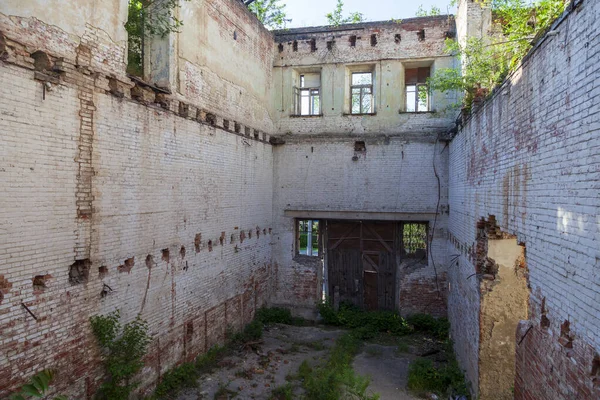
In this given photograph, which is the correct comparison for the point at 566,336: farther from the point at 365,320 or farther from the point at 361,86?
the point at 361,86

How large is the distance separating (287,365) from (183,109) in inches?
228

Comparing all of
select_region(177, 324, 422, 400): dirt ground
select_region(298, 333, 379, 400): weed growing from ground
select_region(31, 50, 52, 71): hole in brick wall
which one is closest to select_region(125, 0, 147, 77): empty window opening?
select_region(31, 50, 52, 71): hole in brick wall

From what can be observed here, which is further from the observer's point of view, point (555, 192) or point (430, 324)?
point (430, 324)

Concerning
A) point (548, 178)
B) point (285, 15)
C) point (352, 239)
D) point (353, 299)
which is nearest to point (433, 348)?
point (353, 299)

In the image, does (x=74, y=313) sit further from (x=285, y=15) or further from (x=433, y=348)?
(x=285, y=15)

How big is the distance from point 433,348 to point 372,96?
7.20 metres

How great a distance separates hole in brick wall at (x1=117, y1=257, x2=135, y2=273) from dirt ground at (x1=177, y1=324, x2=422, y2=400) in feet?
8.34

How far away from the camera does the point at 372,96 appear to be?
40.2ft

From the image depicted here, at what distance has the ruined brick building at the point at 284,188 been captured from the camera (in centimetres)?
397

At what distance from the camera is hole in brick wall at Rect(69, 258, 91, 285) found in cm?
568

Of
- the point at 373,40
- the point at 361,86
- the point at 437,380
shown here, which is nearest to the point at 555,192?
the point at 437,380

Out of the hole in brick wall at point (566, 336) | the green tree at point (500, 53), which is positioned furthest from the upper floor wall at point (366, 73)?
the hole in brick wall at point (566, 336)

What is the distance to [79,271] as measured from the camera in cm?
581

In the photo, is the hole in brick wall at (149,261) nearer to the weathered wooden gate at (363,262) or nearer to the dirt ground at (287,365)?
the dirt ground at (287,365)
